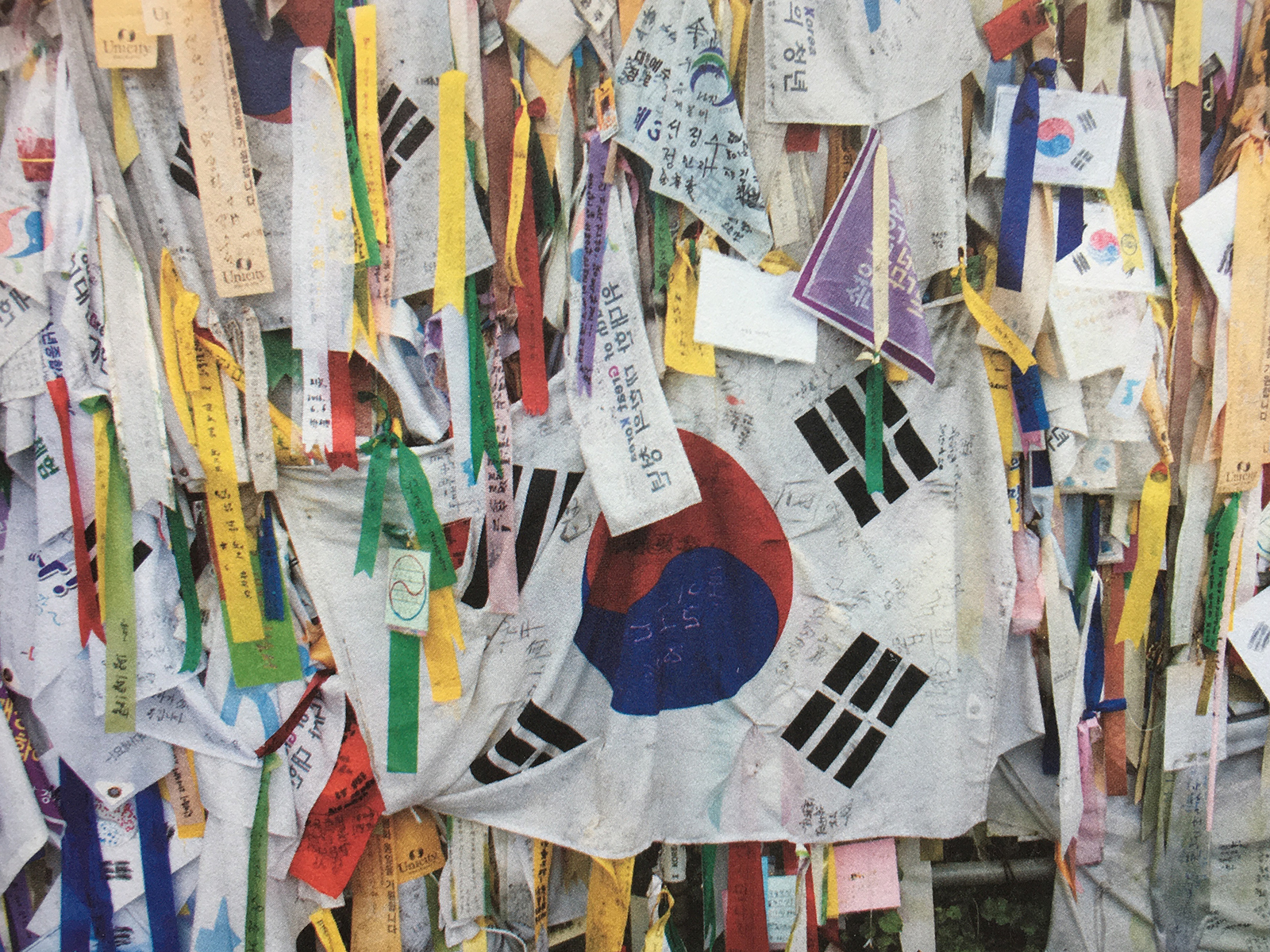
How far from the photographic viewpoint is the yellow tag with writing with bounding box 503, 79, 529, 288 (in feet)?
4.84

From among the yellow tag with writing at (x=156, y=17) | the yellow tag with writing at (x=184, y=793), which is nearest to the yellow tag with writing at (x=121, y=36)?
the yellow tag with writing at (x=156, y=17)

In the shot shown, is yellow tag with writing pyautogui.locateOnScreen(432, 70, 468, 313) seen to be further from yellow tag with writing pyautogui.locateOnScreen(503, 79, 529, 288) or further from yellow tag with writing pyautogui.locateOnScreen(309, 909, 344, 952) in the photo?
yellow tag with writing pyautogui.locateOnScreen(309, 909, 344, 952)

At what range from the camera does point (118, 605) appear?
1.48 metres

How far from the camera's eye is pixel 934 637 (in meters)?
1.66

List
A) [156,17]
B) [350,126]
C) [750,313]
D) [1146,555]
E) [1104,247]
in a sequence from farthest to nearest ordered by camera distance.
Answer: [1146,555], [1104,247], [750,313], [350,126], [156,17]

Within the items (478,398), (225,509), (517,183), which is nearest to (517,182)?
(517,183)

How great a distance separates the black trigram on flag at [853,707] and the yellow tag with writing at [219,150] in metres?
1.27

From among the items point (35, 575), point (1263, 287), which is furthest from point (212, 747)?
point (1263, 287)

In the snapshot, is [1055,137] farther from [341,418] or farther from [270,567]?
[270,567]

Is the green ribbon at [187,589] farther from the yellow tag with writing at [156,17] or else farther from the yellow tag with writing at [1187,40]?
the yellow tag with writing at [1187,40]

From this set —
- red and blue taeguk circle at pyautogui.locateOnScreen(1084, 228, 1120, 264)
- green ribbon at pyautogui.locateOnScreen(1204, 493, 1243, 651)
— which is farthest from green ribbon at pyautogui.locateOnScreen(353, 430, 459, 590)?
green ribbon at pyautogui.locateOnScreen(1204, 493, 1243, 651)

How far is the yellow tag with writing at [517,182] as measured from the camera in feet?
4.84

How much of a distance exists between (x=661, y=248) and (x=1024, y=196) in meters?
0.70

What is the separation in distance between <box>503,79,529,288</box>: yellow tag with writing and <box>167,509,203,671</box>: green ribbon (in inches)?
29.5
